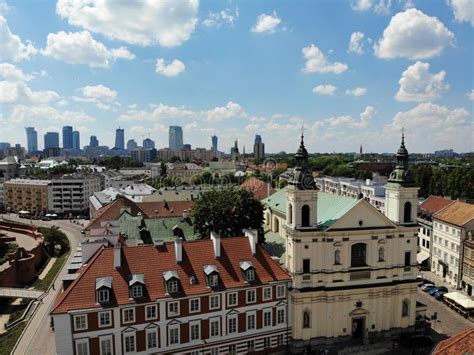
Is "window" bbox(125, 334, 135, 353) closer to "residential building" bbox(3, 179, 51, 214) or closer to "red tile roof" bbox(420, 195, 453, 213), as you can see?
"red tile roof" bbox(420, 195, 453, 213)

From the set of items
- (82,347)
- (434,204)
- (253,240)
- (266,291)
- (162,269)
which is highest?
(434,204)

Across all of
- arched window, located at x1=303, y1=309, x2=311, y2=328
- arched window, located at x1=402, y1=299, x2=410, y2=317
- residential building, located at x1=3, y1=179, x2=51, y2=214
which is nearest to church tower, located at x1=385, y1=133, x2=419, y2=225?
arched window, located at x1=402, y1=299, x2=410, y2=317

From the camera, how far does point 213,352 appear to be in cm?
3719

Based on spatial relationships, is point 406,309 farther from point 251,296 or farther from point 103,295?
point 103,295

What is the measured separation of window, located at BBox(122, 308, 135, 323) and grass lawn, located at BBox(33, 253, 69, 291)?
31441 mm

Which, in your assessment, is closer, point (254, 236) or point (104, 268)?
point (104, 268)

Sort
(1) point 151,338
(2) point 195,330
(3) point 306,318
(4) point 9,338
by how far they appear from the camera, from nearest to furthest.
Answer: (1) point 151,338 < (2) point 195,330 < (3) point 306,318 < (4) point 9,338

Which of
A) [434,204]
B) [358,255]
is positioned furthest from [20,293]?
[434,204]

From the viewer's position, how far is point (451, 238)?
60312 millimetres

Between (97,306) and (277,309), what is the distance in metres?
17.4

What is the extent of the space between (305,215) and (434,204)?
40.1 metres

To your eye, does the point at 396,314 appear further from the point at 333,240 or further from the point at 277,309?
the point at 277,309

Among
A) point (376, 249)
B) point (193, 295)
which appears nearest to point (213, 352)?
point (193, 295)

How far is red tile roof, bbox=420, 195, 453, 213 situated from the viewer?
68119mm
